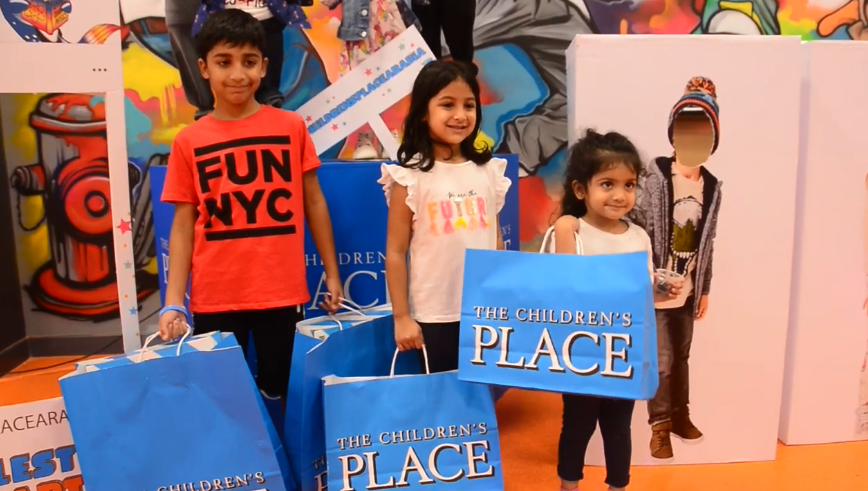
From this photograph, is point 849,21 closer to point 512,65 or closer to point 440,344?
point 512,65

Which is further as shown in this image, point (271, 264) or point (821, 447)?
point (821, 447)

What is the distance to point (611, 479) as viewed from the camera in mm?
1510

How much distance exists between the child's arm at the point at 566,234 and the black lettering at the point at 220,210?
0.83 meters

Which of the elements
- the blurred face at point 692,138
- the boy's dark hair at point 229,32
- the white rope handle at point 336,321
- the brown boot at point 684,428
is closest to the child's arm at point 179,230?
the boy's dark hair at point 229,32

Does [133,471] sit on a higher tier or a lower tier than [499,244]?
lower

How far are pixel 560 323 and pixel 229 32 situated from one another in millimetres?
1080

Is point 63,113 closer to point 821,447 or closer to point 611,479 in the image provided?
point 611,479

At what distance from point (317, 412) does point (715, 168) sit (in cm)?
131

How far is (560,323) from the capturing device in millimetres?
1286

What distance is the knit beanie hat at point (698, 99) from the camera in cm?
174

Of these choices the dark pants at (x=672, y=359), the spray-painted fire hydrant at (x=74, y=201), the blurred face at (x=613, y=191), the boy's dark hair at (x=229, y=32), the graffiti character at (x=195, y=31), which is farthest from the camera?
the spray-painted fire hydrant at (x=74, y=201)

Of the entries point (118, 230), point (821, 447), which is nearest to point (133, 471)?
point (118, 230)

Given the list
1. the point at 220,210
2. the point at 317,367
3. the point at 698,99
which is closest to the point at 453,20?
the point at 698,99

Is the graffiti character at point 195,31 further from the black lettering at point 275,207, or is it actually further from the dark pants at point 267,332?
the dark pants at point 267,332
